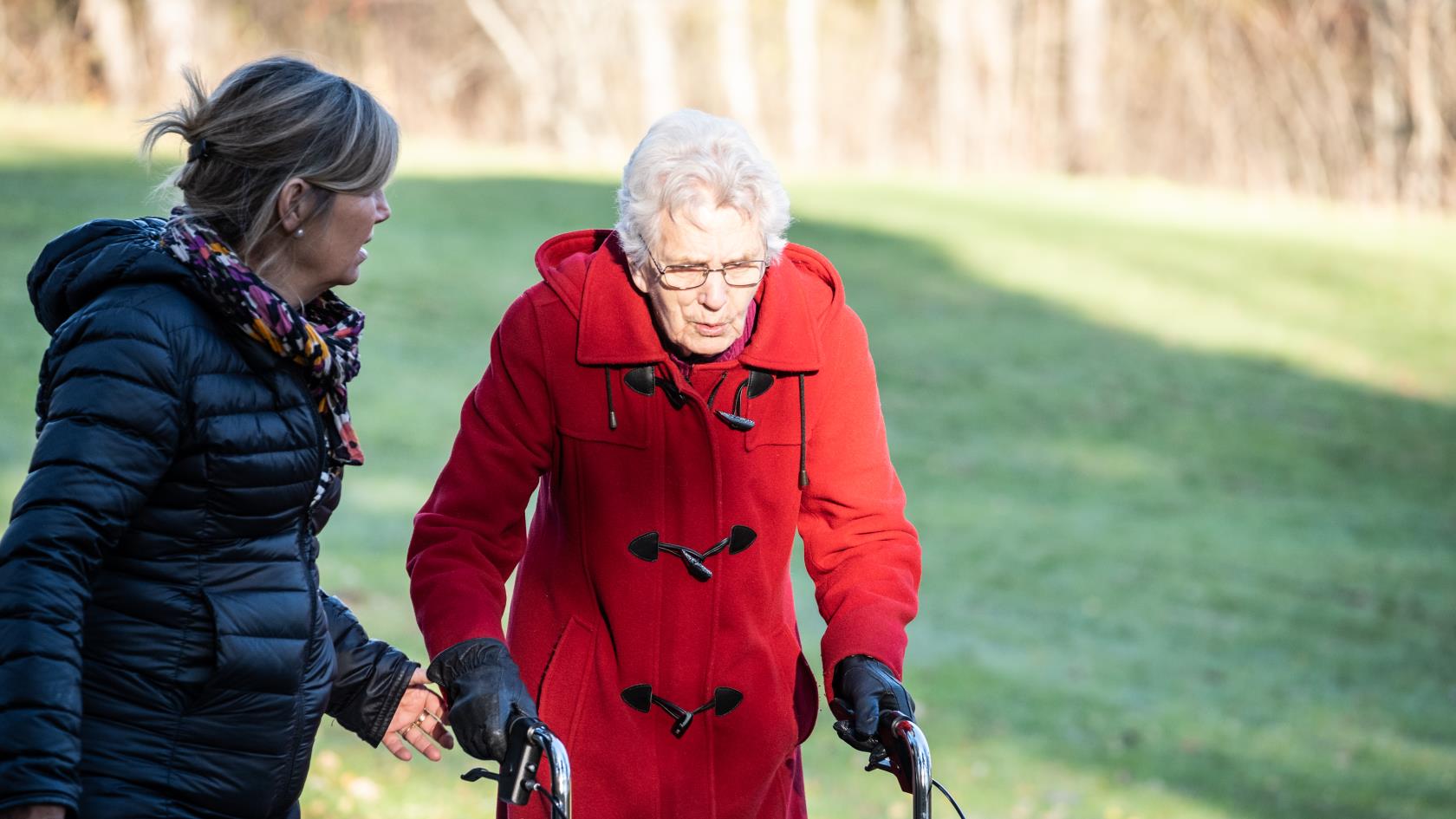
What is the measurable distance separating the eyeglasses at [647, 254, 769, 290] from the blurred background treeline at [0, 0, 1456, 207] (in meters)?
19.0

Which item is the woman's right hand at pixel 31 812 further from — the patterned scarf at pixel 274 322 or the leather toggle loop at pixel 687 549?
the leather toggle loop at pixel 687 549

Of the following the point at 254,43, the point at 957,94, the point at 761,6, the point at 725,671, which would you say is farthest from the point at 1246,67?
the point at 725,671

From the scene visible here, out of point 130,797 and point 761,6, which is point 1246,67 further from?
point 130,797

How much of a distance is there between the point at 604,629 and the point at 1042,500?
327 inches

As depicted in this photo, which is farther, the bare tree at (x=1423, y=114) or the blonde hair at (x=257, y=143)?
the bare tree at (x=1423, y=114)

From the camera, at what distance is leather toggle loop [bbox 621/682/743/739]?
2.55 metres

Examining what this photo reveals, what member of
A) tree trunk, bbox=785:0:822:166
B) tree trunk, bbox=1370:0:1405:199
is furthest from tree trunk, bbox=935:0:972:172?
tree trunk, bbox=1370:0:1405:199

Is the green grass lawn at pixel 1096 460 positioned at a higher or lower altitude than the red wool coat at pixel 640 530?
lower

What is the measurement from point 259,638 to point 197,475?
0.85 ft

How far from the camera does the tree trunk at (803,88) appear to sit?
968 inches

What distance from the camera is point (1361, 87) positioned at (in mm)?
21234

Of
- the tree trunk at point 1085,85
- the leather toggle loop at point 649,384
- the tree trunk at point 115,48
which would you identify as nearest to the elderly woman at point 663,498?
the leather toggle loop at point 649,384

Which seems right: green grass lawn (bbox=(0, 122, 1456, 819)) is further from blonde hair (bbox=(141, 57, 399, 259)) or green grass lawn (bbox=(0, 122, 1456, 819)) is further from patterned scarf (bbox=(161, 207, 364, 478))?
patterned scarf (bbox=(161, 207, 364, 478))

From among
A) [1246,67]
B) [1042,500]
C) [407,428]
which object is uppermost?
[1246,67]
